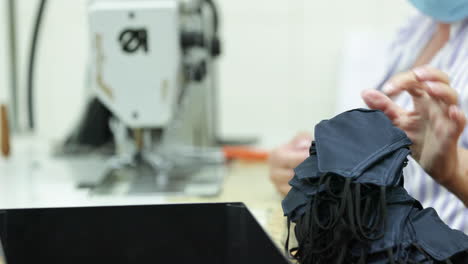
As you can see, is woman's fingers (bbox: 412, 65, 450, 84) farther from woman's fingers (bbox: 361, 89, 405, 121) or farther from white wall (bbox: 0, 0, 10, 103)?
white wall (bbox: 0, 0, 10, 103)

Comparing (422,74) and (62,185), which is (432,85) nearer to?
(422,74)

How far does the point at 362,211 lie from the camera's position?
0.56m

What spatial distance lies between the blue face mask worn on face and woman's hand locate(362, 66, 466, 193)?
317 millimetres

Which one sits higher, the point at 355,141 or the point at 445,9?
the point at 445,9

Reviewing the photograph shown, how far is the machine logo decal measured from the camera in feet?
3.81

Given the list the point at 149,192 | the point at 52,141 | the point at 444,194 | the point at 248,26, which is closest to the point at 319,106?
the point at 248,26

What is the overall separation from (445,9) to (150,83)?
580 millimetres

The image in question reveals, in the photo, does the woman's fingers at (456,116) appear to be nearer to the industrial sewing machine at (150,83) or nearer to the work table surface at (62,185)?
the work table surface at (62,185)

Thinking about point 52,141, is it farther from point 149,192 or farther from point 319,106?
point 319,106

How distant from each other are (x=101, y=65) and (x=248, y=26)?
1.19 meters

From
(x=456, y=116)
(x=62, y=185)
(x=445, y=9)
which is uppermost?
(x=445, y=9)

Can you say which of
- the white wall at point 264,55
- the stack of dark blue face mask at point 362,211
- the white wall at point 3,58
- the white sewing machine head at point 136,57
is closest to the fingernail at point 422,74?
the stack of dark blue face mask at point 362,211

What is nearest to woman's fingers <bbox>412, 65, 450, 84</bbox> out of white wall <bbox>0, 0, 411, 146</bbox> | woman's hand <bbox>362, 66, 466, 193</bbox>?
woman's hand <bbox>362, 66, 466, 193</bbox>

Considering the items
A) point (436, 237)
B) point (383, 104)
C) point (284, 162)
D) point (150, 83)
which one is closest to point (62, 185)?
point (150, 83)
